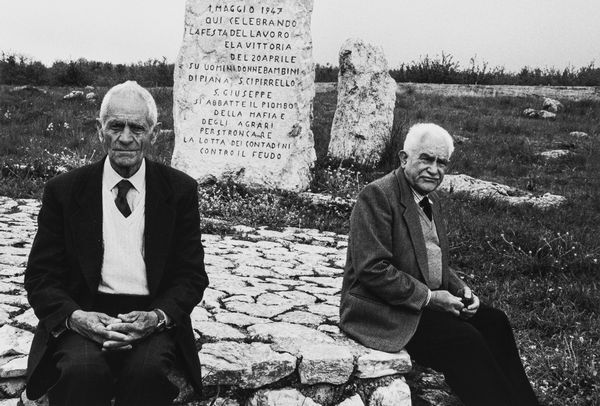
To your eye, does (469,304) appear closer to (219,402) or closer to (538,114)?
(219,402)

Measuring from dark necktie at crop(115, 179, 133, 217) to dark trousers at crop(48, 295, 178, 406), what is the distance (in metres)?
0.58

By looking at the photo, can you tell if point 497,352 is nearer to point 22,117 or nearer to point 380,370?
point 380,370

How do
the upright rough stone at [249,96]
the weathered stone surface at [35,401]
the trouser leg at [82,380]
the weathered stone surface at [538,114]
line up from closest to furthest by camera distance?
the trouser leg at [82,380] → the weathered stone surface at [35,401] → the upright rough stone at [249,96] → the weathered stone surface at [538,114]

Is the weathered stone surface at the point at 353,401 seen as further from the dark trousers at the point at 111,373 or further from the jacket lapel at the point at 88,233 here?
the jacket lapel at the point at 88,233

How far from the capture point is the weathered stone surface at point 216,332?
3.54 meters

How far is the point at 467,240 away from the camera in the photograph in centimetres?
636

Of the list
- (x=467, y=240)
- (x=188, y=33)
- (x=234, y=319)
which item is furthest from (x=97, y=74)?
(x=234, y=319)

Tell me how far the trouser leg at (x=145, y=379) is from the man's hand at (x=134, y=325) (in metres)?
0.06

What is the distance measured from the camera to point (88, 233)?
282 centimetres

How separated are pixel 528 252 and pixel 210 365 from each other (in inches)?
151

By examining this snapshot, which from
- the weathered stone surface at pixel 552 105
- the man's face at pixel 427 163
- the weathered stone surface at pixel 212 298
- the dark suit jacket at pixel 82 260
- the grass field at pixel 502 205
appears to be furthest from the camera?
the weathered stone surface at pixel 552 105

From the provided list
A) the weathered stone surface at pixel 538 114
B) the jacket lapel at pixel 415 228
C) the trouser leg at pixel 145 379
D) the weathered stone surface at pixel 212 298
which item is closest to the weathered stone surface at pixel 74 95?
the weathered stone surface at pixel 538 114

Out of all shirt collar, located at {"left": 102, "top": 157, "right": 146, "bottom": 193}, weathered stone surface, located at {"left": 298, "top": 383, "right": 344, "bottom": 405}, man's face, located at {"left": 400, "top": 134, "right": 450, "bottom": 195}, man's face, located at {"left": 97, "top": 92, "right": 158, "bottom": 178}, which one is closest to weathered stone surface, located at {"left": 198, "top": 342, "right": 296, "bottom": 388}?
weathered stone surface, located at {"left": 298, "top": 383, "right": 344, "bottom": 405}

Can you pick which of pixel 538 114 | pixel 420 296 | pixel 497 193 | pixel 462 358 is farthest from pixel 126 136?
pixel 538 114
